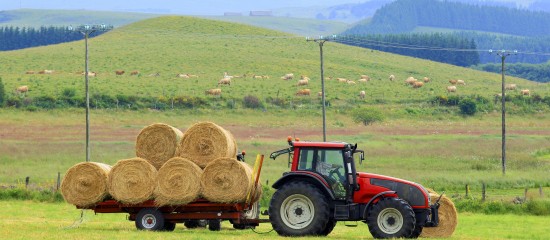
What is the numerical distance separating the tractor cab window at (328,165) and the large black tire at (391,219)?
2.95 ft

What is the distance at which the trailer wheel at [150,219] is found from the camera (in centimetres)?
2522

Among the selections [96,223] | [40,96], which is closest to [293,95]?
[40,96]

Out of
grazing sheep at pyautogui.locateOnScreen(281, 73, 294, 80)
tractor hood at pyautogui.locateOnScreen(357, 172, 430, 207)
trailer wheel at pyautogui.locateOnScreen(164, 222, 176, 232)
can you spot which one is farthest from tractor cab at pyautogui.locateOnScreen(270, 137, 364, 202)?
grazing sheep at pyautogui.locateOnScreen(281, 73, 294, 80)

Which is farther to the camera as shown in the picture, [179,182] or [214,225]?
[214,225]

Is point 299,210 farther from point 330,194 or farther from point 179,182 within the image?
point 179,182

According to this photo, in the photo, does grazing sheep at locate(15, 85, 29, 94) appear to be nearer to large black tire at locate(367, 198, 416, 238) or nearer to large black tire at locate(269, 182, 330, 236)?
large black tire at locate(269, 182, 330, 236)

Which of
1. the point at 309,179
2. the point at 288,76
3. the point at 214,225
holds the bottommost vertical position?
the point at 214,225

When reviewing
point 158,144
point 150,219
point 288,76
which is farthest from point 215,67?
point 150,219

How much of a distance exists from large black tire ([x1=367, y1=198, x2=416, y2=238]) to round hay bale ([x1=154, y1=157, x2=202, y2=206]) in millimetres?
4167

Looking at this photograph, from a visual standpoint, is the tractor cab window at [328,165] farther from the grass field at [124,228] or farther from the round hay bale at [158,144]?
the round hay bale at [158,144]

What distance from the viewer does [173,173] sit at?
24.7 m

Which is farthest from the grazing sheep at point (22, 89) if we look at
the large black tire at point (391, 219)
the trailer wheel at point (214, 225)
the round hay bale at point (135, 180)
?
the large black tire at point (391, 219)

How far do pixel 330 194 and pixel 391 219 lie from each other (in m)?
1.47

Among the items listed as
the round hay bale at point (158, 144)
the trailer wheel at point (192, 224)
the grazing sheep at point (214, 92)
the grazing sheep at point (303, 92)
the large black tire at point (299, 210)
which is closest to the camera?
the large black tire at point (299, 210)
